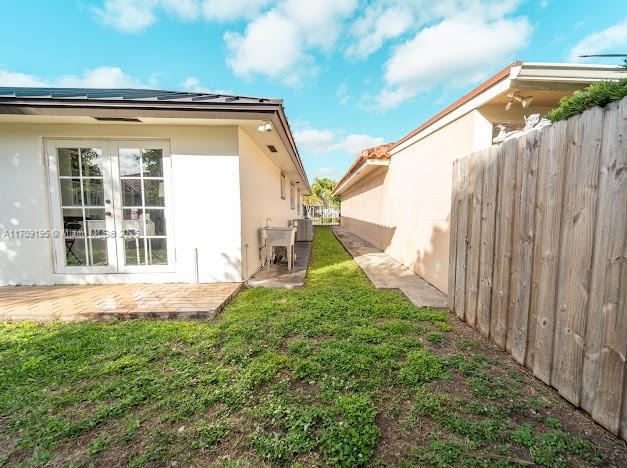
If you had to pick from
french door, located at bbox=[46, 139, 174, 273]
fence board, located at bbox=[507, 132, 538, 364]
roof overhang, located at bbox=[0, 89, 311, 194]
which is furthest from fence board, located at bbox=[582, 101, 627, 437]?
french door, located at bbox=[46, 139, 174, 273]

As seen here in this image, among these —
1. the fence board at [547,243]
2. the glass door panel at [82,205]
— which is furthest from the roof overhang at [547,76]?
the glass door panel at [82,205]

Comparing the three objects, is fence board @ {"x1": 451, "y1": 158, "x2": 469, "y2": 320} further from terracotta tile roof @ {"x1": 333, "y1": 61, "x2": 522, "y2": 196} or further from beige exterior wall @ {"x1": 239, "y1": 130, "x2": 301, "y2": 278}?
beige exterior wall @ {"x1": 239, "y1": 130, "x2": 301, "y2": 278}

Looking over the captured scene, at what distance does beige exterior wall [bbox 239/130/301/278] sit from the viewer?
515cm

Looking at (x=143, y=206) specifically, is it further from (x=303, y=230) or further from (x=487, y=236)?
(x=303, y=230)

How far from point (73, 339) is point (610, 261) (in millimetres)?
4699

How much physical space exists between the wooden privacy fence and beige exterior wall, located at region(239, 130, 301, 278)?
3.84 m

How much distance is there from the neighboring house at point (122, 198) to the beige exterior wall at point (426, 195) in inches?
115

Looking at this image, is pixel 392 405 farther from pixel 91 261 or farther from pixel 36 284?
pixel 36 284

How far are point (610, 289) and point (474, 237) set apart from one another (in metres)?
1.59

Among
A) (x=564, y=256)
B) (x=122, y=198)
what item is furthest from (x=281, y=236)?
(x=564, y=256)

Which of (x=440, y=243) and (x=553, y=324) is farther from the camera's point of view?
(x=440, y=243)

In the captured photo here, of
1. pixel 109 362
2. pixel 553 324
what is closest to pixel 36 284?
pixel 109 362

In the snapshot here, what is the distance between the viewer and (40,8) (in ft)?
20.9

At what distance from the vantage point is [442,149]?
4785 millimetres
